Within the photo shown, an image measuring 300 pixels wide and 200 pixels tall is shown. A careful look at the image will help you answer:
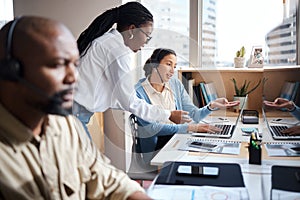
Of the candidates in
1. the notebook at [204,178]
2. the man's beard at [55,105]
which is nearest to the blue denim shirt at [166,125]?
the notebook at [204,178]

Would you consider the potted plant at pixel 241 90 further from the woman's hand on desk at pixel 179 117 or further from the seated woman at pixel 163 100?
the woman's hand on desk at pixel 179 117

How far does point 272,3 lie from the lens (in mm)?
1246

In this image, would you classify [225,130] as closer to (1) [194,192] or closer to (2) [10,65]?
(1) [194,192]

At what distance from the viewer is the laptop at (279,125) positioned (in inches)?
43.9

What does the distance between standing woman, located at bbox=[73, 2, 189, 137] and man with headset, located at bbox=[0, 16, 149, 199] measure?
40cm

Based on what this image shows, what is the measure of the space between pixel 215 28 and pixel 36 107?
0.94 metres

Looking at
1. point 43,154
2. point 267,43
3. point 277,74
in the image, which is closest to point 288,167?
point 277,74

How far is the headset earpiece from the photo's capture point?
1.77 feet

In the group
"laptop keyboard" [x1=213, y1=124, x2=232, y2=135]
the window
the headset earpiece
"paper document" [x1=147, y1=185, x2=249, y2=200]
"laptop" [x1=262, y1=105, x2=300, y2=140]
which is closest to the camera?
the headset earpiece

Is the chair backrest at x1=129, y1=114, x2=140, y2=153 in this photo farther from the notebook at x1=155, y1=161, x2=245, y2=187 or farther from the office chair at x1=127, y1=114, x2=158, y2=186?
the notebook at x1=155, y1=161, x2=245, y2=187

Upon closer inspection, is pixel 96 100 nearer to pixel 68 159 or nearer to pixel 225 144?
pixel 68 159

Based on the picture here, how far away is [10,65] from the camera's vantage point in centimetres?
54

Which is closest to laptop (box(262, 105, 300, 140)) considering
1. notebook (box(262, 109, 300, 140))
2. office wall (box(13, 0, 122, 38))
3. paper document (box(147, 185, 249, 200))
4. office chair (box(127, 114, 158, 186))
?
notebook (box(262, 109, 300, 140))

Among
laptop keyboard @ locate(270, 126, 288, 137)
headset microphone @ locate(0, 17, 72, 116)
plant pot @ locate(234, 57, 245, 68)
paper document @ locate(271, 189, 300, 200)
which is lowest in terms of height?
paper document @ locate(271, 189, 300, 200)
